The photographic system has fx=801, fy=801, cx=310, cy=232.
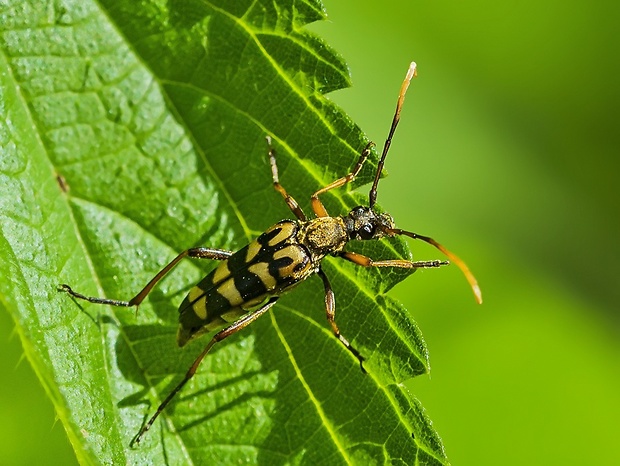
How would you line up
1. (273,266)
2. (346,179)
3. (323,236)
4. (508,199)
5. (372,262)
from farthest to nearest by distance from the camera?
1. (508,199)
2. (323,236)
3. (273,266)
4. (372,262)
5. (346,179)

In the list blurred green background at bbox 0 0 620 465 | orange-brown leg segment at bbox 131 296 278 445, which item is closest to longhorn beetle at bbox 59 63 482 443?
orange-brown leg segment at bbox 131 296 278 445

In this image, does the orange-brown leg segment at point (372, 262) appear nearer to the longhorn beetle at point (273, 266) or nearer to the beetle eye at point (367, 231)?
the longhorn beetle at point (273, 266)

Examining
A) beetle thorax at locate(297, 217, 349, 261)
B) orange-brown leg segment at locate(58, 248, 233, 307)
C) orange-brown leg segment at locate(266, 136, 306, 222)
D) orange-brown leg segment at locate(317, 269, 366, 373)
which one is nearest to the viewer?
orange-brown leg segment at locate(58, 248, 233, 307)

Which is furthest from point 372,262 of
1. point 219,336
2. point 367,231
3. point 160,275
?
point 160,275

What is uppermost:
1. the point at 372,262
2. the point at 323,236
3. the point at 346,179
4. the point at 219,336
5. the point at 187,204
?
the point at 187,204

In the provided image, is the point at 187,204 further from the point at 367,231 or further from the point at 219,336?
the point at 367,231

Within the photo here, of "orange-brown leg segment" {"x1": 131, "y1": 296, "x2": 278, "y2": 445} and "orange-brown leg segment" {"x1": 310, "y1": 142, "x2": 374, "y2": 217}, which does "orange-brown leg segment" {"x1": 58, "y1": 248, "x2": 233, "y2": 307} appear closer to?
"orange-brown leg segment" {"x1": 131, "y1": 296, "x2": 278, "y2": 445}

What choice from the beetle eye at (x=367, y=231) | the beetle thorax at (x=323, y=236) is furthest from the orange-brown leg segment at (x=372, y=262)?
the beetle eye at (x=367, y=231)
